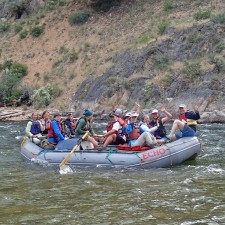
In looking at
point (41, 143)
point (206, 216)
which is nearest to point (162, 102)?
point (41, 143)

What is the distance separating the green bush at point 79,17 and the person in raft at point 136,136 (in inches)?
1178

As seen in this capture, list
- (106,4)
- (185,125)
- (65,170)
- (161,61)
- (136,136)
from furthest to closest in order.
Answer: (106,4), (161,61), (136,136), (185,125), (65,170)

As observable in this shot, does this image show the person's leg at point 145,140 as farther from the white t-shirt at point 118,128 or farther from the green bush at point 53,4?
the green bush at point 53,4

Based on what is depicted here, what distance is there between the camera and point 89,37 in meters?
40.4

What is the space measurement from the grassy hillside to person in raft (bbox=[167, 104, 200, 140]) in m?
16.9

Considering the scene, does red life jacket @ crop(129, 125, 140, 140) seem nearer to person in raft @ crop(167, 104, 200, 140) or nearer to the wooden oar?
person in raft @ crop(167, 104, 200, 140)

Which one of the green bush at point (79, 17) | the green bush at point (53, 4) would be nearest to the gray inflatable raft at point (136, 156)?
the green bush at point (79, 17)

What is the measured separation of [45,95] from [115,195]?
2617cm

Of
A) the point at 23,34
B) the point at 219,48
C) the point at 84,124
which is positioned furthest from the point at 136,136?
the point at 23,34

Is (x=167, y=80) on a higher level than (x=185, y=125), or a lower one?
lower

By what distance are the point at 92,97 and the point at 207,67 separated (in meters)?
7.51

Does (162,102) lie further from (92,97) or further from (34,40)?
(34,40)

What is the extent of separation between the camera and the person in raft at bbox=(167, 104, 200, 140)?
1291 centimetres

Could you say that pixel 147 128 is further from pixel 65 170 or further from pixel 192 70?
pixel 192 70
